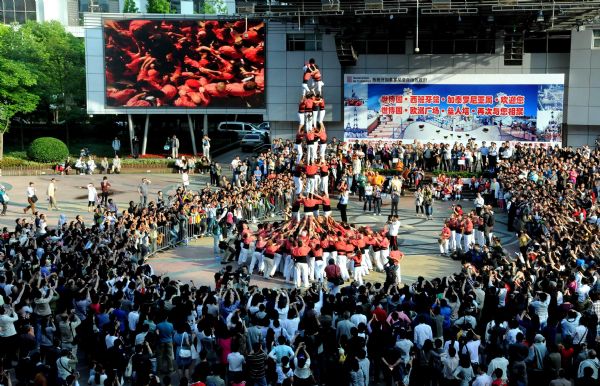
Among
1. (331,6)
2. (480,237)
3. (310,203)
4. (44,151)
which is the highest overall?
(331,6)

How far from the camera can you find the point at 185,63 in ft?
149

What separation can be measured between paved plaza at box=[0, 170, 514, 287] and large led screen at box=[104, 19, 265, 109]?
521cm

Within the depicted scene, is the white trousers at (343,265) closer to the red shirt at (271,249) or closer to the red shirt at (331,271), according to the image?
the red shirt at (271,249)

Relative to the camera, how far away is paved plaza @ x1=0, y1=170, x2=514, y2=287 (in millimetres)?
24516

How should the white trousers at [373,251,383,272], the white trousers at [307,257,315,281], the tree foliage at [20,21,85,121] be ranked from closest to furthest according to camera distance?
the white trousers at [307,257,315,281]
the white trousers at [373,251,383,272]
the tree foliage at [20,21,85,121]

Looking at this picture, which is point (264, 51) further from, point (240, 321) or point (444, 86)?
point (240, 321)

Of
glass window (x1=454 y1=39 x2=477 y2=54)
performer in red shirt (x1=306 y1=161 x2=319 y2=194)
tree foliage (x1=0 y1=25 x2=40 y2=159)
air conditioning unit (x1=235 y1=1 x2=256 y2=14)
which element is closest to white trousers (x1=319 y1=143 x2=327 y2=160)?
performer in red shirt (x1=306 y1=161 x2=319 y2=194)

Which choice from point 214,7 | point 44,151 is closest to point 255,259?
point 44,151

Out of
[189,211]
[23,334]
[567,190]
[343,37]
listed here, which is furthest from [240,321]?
[343,37]

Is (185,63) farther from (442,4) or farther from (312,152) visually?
(312,152)

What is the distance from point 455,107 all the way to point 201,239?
1952cm

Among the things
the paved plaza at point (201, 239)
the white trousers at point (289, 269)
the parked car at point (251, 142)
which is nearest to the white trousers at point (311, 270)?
the white trousers at point (289, 269)

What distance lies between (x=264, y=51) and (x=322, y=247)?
81.4 ft

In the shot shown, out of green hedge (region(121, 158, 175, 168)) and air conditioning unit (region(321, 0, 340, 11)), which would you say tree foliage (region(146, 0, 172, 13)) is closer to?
green hedge (region(121, 158, 175, 168))
